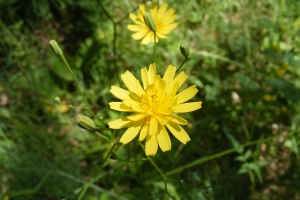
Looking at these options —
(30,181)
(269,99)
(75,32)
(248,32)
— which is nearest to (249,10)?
(248,32)

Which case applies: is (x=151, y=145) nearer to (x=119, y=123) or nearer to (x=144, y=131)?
(x=144, y=131)

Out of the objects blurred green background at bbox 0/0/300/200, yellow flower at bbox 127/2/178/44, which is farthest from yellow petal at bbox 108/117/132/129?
blurred green background at bbox 0/0/300/200

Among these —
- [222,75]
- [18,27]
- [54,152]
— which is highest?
[18,27]

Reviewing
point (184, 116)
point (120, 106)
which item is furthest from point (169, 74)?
point (184, 116)

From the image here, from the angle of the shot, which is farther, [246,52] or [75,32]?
[75,32]

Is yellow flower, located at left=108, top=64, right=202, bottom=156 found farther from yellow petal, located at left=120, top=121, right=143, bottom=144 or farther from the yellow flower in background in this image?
the yellow flower in background

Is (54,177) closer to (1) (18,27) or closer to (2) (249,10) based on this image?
(1) (18,27)
